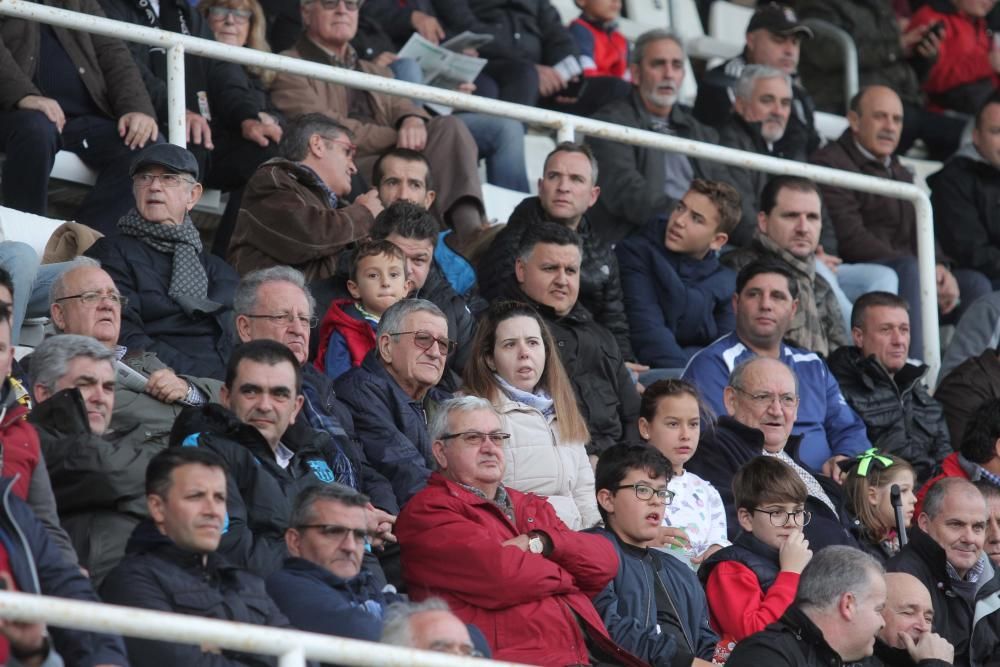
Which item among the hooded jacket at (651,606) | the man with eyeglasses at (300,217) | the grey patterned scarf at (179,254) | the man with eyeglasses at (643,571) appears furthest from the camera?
the man with eyeglasses at (300,217)

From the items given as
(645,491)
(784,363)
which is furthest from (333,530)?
(784,363)

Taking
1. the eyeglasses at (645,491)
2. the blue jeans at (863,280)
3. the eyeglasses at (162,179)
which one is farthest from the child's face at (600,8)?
the eyeglasses at (645,491)

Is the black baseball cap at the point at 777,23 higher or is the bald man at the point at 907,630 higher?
the black baseball cap at the point at 777,23

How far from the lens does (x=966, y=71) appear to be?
13844 millimetres

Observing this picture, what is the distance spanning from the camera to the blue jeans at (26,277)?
7398mm

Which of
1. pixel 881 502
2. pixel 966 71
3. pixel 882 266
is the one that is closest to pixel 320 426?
pixel 881 502

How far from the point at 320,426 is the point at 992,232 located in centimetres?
545

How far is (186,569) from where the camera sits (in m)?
5.79

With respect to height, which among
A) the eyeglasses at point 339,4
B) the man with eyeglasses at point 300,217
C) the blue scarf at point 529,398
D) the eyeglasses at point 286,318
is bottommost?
the blue scarf at point 529,398

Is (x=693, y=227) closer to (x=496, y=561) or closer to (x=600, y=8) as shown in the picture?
(x=600, y=8)

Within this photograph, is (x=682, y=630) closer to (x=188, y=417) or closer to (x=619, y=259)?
(x=188, y=417)

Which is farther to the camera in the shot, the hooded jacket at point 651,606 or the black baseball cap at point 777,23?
the black baseball cap at point 777,23

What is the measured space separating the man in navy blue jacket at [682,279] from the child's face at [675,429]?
1418mm

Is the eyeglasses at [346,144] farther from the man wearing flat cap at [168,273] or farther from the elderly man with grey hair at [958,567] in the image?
the elderly man with grey hair at [958,567]
